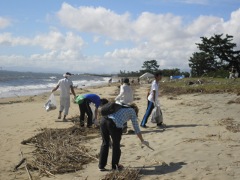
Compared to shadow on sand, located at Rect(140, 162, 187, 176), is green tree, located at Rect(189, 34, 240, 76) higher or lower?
higher

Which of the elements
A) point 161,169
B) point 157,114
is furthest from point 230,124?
point 161,169

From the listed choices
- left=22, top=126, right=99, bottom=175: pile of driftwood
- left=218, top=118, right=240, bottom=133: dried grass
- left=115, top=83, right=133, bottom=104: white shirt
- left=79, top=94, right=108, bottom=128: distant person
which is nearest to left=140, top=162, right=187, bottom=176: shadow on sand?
left=22, top=126, right=99, bottom=175: pile of driftwood

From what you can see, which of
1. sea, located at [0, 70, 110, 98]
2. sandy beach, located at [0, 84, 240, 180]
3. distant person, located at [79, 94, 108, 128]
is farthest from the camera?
sea, located at [0, 70, 110, 98]

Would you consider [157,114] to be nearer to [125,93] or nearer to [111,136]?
[125,93]

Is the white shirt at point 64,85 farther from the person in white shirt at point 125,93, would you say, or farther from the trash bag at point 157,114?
the trash bag at point 157,114

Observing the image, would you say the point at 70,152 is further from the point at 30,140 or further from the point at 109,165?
the point at 30,140

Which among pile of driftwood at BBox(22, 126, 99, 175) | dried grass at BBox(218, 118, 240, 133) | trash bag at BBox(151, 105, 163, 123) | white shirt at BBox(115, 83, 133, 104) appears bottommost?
pile of driftwood at BBox(22, 126, 99, 175)

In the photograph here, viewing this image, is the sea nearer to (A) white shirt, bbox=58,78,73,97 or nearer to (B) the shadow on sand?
(A) white shirt, bbox=58,78,73,97

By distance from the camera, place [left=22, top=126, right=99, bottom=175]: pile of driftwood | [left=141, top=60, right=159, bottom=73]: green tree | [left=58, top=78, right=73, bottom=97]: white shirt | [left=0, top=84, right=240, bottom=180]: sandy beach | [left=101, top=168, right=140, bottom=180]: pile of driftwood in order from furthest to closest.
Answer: [left=141, top=60, right=159, bottom=73]: green tree, [left=58, top=78, right=73, bottom=97]: white shirt, [left=22, top=126, right=99, bottom=175]: pile of driftwood, [left=0, top=84, right=240, bottom=180]: sandy beach, [left=101, top=168, right=140, bottom=180]: pile of driftwood

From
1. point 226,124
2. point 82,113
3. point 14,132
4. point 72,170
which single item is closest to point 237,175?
point 72,170

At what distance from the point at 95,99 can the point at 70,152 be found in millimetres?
2958

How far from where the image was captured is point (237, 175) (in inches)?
218

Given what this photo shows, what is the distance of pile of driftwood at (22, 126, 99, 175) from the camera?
6.78 meters

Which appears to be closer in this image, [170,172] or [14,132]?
[170,172]
